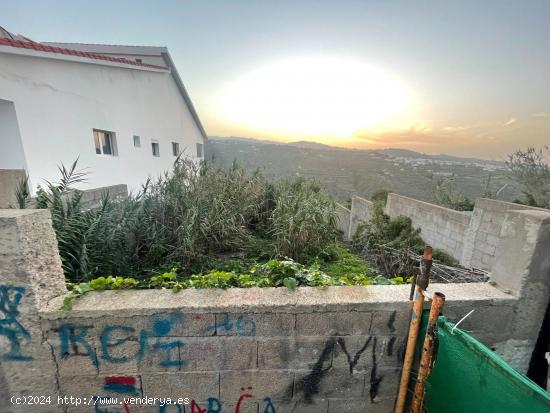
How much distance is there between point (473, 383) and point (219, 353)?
4.61 ft

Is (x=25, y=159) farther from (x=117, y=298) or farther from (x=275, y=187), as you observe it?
(x=117, y=298)

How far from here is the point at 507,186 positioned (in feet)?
28.2

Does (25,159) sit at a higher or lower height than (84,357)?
higher

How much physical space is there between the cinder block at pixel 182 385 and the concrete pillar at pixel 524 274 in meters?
1.97

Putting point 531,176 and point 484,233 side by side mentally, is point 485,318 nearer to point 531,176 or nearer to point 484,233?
point 484,233

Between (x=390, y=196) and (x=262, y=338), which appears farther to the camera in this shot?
(x=390, y=196)

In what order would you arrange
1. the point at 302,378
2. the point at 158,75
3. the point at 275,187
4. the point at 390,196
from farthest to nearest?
the point at 158,75
the point at 390,196
the point at 275,187
the point at 302,378

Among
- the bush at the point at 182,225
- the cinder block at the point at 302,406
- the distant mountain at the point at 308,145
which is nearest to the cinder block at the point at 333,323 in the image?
the cinder block at the point at 302,406

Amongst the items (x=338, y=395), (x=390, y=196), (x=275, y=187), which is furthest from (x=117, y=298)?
(x=390, y=196)

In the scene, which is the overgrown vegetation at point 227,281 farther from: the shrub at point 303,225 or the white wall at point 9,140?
the white wall at point 9,140

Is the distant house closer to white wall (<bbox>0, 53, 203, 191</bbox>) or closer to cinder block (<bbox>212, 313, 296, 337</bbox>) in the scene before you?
white wall (<bbox>0, 53, 203, 191</bbox>)

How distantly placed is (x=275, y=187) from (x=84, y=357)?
4301 mm


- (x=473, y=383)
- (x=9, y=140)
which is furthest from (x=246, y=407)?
(x=9, y=140)

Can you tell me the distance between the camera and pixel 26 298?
136 centimetres
